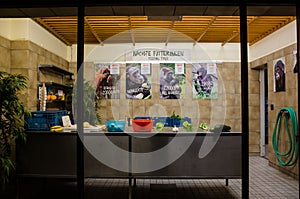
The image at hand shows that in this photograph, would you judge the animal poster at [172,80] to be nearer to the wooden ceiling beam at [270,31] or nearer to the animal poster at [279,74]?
the wooden ceiling beam at [270,31]

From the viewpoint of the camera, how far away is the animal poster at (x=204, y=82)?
767 cm

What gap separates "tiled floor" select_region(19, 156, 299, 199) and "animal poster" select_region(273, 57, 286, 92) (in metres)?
1.80

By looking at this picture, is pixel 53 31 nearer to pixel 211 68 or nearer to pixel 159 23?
pixel 159 23

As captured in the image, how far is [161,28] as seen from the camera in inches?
243

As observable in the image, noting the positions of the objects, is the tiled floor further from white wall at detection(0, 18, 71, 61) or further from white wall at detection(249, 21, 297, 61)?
white wall at detection(249, 21, 297, 61)

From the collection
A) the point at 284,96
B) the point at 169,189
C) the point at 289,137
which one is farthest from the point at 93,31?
the point at 289,137

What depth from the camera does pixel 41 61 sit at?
551 cm

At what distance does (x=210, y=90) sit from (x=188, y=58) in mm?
1042

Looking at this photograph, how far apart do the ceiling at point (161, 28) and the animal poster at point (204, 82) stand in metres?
0.75

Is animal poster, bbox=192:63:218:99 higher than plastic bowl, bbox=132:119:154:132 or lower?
higher

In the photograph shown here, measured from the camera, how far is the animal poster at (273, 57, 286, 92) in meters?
5.75

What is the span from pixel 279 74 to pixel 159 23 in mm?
2673

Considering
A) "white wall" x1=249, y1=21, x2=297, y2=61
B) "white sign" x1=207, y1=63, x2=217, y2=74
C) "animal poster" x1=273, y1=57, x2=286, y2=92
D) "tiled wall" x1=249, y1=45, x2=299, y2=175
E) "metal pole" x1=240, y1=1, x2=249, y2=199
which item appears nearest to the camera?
"metal pole" x1=240, y1=1, x2=249, y2=199

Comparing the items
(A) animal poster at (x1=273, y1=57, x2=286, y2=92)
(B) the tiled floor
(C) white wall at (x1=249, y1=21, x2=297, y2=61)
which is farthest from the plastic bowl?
(C) white wall at (x1=249, y1=21, x2=297, y2=61)
